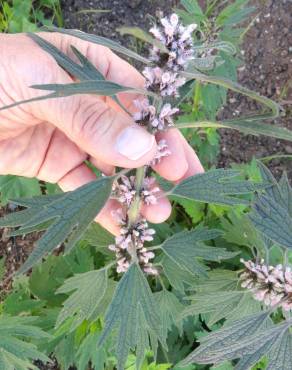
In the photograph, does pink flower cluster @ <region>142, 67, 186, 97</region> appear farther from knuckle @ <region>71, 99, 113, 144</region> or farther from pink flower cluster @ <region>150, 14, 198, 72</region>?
knuckle @ <region>71, 99, 113, 144</region>

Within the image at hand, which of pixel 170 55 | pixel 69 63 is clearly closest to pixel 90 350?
pixel 69 63

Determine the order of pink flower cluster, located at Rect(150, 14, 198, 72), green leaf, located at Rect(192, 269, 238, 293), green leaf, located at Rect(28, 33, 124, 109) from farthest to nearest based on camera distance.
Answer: green leaf, located at Rect(192, 269, 238, 293), green leaf, located at Rect(28, 33, 124, 109), pink flower cluster, located at Rect(150, 14, 198, 72)

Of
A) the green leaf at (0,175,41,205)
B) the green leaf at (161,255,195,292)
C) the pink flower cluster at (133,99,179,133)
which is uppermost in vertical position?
the pink flower cluster at (133,99,179,133)

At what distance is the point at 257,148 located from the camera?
292cm

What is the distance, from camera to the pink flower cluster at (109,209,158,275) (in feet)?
4.69

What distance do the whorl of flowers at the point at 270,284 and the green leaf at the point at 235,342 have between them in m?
0.13

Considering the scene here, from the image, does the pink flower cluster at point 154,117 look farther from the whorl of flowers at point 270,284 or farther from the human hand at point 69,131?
the whorl of flowers at point 270,284

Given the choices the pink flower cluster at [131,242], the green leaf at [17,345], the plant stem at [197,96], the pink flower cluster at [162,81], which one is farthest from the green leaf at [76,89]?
the plant stem at [197,96]

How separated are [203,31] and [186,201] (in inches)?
29.2

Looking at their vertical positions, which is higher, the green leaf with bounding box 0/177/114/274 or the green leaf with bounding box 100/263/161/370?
the green leaf with bounding box 0/177/114/274

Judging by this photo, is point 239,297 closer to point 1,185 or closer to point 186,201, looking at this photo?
point 186,201

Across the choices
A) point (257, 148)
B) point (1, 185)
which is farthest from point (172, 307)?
point (257, 148)

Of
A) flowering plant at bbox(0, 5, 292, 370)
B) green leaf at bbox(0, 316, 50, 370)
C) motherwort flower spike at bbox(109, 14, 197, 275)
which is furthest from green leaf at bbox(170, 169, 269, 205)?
green leaf at bbox(0, 316, 50, 370)

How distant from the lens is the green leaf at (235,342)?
3.38ft
